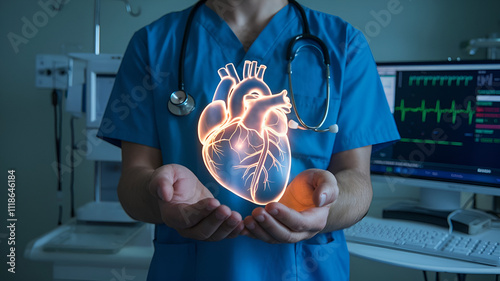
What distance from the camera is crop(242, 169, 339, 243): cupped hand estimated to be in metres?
0.63

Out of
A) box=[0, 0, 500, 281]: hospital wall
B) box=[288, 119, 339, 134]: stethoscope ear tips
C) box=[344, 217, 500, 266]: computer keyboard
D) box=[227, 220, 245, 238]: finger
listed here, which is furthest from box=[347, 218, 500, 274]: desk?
box=[0, 0, 500, 281]: hospital wall

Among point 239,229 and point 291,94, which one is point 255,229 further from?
point 291,94

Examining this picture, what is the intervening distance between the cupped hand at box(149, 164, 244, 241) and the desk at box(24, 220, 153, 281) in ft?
2.14

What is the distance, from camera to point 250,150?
0.87 m

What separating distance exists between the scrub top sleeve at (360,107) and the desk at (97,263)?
2.46 ft

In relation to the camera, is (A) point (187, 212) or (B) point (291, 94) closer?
(A) point (187, 212)

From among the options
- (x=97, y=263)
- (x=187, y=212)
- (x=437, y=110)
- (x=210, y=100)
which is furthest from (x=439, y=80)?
(x=97, y=263)

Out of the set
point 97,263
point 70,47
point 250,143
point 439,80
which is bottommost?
point 97,263

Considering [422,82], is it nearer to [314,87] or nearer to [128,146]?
[314,87]

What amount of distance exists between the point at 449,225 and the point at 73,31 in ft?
6.12

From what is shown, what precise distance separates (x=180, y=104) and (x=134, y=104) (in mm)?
143

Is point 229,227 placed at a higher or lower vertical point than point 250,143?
lower

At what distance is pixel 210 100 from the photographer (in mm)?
891

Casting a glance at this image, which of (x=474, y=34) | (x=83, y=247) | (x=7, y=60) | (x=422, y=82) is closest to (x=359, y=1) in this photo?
(x=474, y=34)
